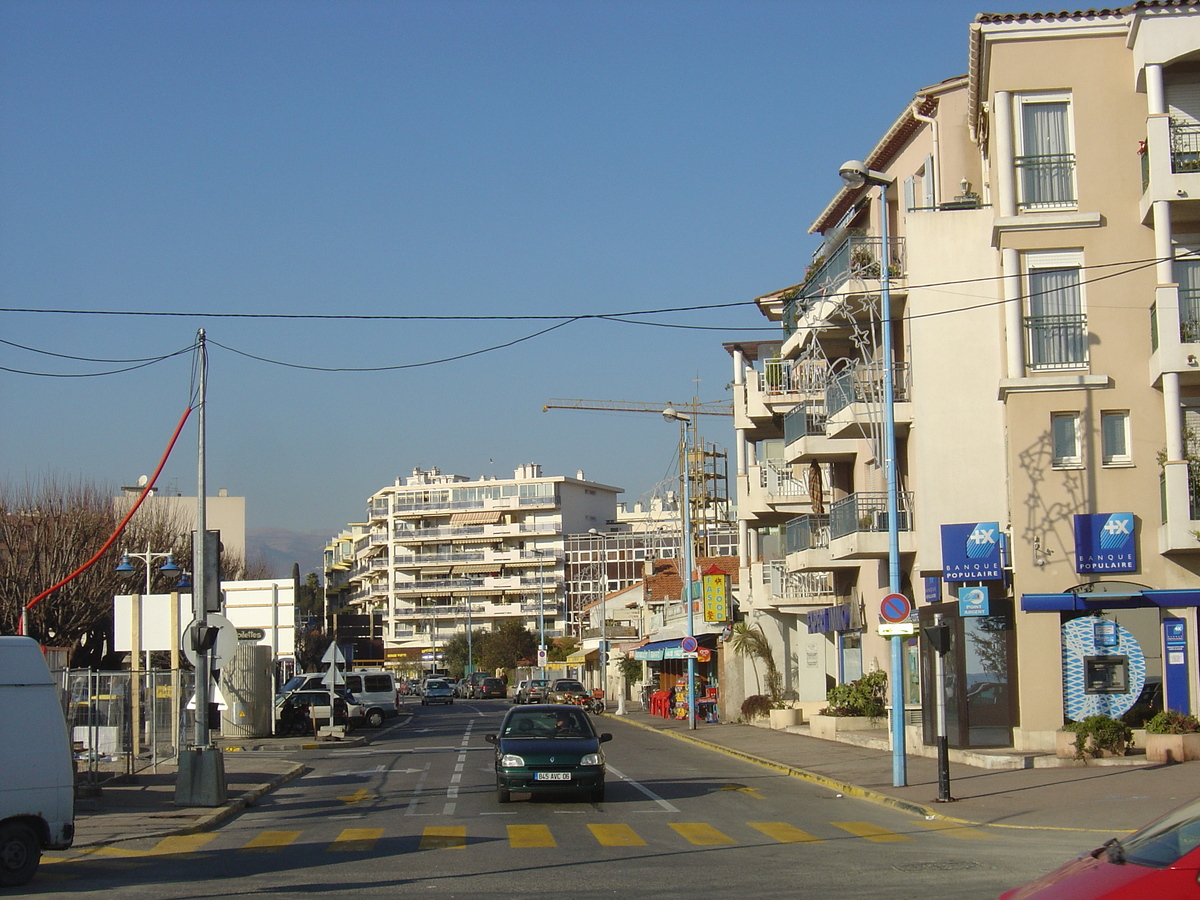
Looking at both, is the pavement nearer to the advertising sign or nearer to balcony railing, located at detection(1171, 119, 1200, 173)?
the advertising sign

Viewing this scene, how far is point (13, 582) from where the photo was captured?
4812 cm

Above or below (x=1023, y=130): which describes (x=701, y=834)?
below

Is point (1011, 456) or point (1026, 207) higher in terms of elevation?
point (1026, 207)

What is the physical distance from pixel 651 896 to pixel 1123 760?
46.7ft

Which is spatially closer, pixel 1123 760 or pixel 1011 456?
pixel 1123 760

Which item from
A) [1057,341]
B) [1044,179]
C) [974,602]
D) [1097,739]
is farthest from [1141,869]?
[1044,179]

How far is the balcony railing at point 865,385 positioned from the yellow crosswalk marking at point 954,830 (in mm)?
14520

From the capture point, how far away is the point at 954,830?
1659cm

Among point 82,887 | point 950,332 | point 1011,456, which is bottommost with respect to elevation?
point 82,887

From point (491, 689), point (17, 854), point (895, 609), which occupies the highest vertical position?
point (895, 609)

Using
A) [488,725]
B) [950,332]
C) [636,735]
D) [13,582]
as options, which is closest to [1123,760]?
[950,332]

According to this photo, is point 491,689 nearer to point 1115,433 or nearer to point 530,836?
point 1115,433

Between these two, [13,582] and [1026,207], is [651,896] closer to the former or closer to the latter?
[1026,207]

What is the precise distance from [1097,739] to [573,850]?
12.1 metres
